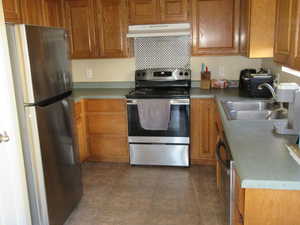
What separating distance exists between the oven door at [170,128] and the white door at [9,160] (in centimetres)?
158

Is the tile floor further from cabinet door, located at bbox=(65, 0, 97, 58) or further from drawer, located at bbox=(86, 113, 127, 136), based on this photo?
cabinet door, located at bbox=(65, 0, 97, 58)

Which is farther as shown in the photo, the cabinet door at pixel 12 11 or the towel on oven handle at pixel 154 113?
the towel on oven handle at pixel 154 113

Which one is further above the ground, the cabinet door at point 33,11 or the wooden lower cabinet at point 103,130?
the cabinet door at point 33,11

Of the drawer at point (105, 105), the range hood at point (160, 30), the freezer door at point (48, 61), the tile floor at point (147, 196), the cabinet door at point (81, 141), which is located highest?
the range hood at point (160, 30)

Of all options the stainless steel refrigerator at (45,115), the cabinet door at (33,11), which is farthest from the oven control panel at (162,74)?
the stainless steel refrigerator at (45,115)

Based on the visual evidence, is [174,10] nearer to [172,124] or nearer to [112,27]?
[112,27]

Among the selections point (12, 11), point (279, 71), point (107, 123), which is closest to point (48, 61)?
point (12, 11)

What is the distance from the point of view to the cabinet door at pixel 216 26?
326cm

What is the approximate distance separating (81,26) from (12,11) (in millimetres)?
945

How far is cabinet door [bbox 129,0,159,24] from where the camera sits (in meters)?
3.35

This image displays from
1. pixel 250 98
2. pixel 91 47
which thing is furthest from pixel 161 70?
pixel 250 98

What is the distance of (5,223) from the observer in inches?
75.9

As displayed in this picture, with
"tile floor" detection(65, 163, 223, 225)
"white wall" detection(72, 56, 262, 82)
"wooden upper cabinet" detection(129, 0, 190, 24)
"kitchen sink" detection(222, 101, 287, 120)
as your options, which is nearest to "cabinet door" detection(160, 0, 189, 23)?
"wooden upper cabinet" detection(129, 0, 190, 24)

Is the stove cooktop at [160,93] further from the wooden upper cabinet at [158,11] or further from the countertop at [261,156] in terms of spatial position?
the countertop at [261,156]
